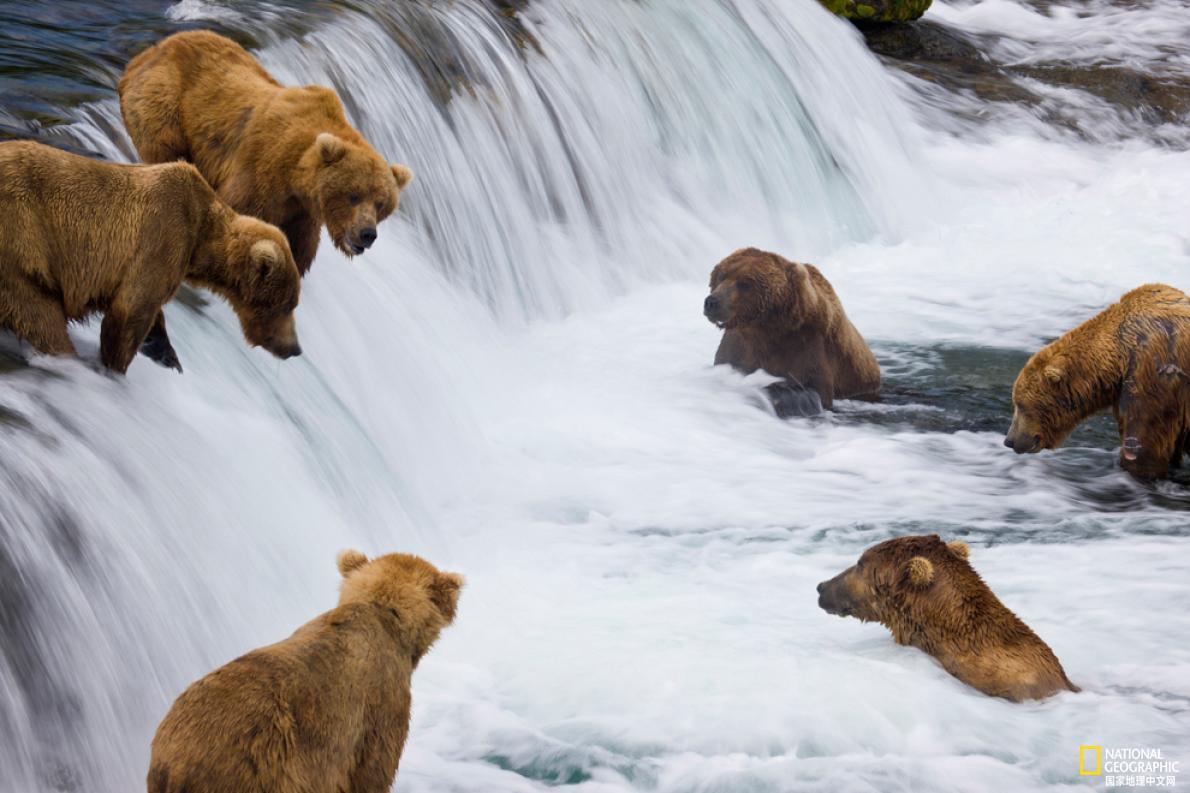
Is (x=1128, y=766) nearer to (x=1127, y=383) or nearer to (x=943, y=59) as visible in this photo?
(x=1127, y=383)

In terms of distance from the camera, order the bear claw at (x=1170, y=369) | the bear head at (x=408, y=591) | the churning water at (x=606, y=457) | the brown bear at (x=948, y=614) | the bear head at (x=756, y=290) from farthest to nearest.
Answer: the bear head at (x=756, y=290), the bear claw at (x=1170, y=369), the brown bear at (x=948, y=614), the churning water at (x=606, y=457), the bear head at (x=408, y=591)

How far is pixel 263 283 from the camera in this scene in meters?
5.24

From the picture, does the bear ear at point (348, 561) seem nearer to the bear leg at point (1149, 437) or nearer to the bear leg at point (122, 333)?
the bear leg at point (122, 333)

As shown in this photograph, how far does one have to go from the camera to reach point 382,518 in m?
6.29

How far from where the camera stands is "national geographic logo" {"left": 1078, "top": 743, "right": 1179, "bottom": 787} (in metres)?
4.59

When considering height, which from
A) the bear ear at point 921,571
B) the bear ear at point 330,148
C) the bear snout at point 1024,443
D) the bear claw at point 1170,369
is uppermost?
the bear ear at point 330,148

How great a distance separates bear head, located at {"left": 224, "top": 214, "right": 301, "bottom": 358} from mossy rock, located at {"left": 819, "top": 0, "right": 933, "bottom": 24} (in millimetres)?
11360

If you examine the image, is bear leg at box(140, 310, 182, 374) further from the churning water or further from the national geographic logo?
the national geographic logo

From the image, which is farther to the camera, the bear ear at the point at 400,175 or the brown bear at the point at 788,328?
the brown bear at the point at 788,328

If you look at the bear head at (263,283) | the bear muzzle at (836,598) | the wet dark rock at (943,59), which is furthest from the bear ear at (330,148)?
the wet dark rock at (943,59)

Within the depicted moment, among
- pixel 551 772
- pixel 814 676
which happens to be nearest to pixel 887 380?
pixel 814 676

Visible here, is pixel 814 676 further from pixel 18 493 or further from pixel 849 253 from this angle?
pixel 849 253

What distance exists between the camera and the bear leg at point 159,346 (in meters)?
5.28

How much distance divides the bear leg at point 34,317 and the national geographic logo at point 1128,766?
3430mm
